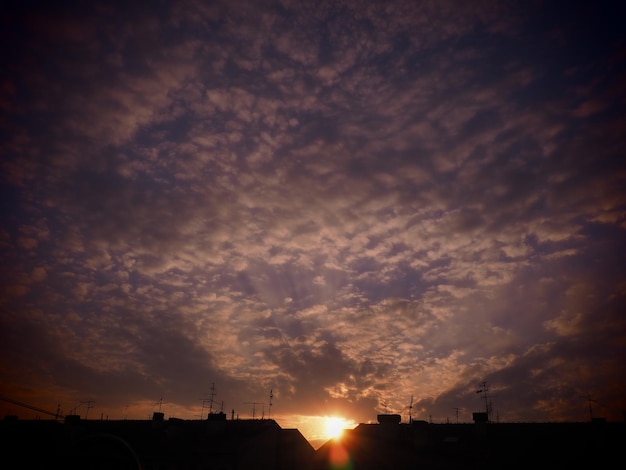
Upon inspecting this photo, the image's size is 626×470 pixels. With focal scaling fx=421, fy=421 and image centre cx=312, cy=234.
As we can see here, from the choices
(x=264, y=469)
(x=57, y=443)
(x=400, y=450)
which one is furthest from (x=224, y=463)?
(x=57, y=443)

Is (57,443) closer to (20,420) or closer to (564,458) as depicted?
(20,420)

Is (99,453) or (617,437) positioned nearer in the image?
(99,453)

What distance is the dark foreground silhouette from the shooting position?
33.3m

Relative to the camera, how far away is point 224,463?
36875mm

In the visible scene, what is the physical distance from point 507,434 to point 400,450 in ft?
31.5

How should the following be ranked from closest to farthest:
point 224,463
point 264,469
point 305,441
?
point 224,463, point 264,469, point 305,441

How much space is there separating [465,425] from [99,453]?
32526mm

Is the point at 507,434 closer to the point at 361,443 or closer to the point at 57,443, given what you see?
the point at 361,443

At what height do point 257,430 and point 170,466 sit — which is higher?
point 257,430

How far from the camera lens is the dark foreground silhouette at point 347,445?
33275mm

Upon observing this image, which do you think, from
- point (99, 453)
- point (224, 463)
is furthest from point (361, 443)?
point (99, 453)

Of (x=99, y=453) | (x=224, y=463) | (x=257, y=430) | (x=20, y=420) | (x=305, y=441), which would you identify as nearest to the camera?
(x=99, y=453)

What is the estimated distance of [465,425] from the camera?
40812mm

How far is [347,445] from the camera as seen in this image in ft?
137
